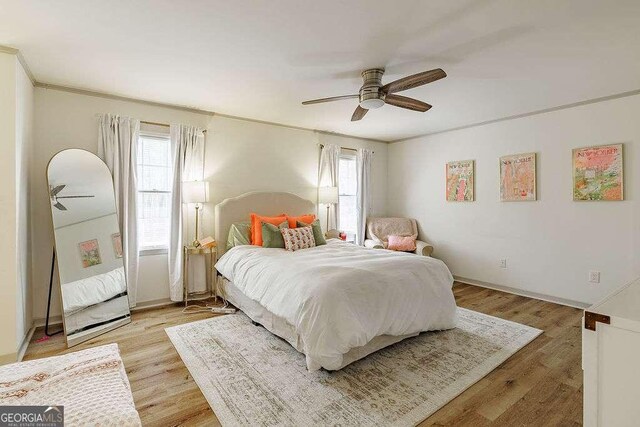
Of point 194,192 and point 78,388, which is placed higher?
point 194,192

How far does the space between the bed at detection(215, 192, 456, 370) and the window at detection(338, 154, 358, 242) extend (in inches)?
80.6

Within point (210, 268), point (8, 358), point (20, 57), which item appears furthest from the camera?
point (210, 268)

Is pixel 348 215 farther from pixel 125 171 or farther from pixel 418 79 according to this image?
pixel 125 171

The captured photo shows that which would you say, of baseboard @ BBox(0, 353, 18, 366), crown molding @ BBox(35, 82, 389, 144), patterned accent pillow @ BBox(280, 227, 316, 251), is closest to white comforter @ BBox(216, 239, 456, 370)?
patterned accent pillow @ BBox(280, 227, 316, 251)

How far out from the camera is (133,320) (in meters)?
3.36

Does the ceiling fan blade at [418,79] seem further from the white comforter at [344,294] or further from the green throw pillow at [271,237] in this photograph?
the green throw pillow at [271,237]

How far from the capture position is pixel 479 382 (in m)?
2.21

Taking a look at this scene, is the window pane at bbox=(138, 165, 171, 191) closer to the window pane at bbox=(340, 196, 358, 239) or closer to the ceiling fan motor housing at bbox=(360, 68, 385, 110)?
the ceiling fan motor housing at bbox=(360, 68, 385, 110)

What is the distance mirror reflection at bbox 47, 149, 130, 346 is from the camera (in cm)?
290

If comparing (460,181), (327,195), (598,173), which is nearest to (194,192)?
(327,195)

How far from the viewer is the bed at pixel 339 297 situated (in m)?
2.19

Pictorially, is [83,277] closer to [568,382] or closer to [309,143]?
[309,143]

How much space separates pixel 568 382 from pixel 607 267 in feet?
7.32

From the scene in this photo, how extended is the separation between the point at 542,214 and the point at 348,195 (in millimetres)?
2989
